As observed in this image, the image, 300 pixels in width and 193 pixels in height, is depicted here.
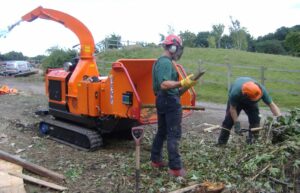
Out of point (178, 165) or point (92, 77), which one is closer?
point (178, 165)

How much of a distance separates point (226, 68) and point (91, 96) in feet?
57.2

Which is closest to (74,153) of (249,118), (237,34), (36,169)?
(36,169)

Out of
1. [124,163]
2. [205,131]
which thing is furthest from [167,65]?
[205,131]

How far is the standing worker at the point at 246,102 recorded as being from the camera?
7422mm

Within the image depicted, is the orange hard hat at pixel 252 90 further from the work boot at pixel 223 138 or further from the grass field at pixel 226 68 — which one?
the grass field at pixel 226 68

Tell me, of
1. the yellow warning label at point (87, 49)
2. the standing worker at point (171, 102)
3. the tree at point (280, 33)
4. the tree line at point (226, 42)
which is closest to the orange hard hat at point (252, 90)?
the standing worker at point (171, 102)

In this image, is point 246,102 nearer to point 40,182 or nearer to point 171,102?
point 171,102

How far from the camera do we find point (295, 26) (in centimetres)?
6475

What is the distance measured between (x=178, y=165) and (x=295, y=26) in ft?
204

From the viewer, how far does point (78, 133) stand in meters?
8.94

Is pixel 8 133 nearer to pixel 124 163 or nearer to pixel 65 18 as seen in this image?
pixel 65 18

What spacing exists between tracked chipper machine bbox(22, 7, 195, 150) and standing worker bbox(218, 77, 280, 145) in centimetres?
87

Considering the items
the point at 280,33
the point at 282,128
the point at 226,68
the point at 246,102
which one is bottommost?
the point at 226,68

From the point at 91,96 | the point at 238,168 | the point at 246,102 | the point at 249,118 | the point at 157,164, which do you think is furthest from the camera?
the point at 91,96
